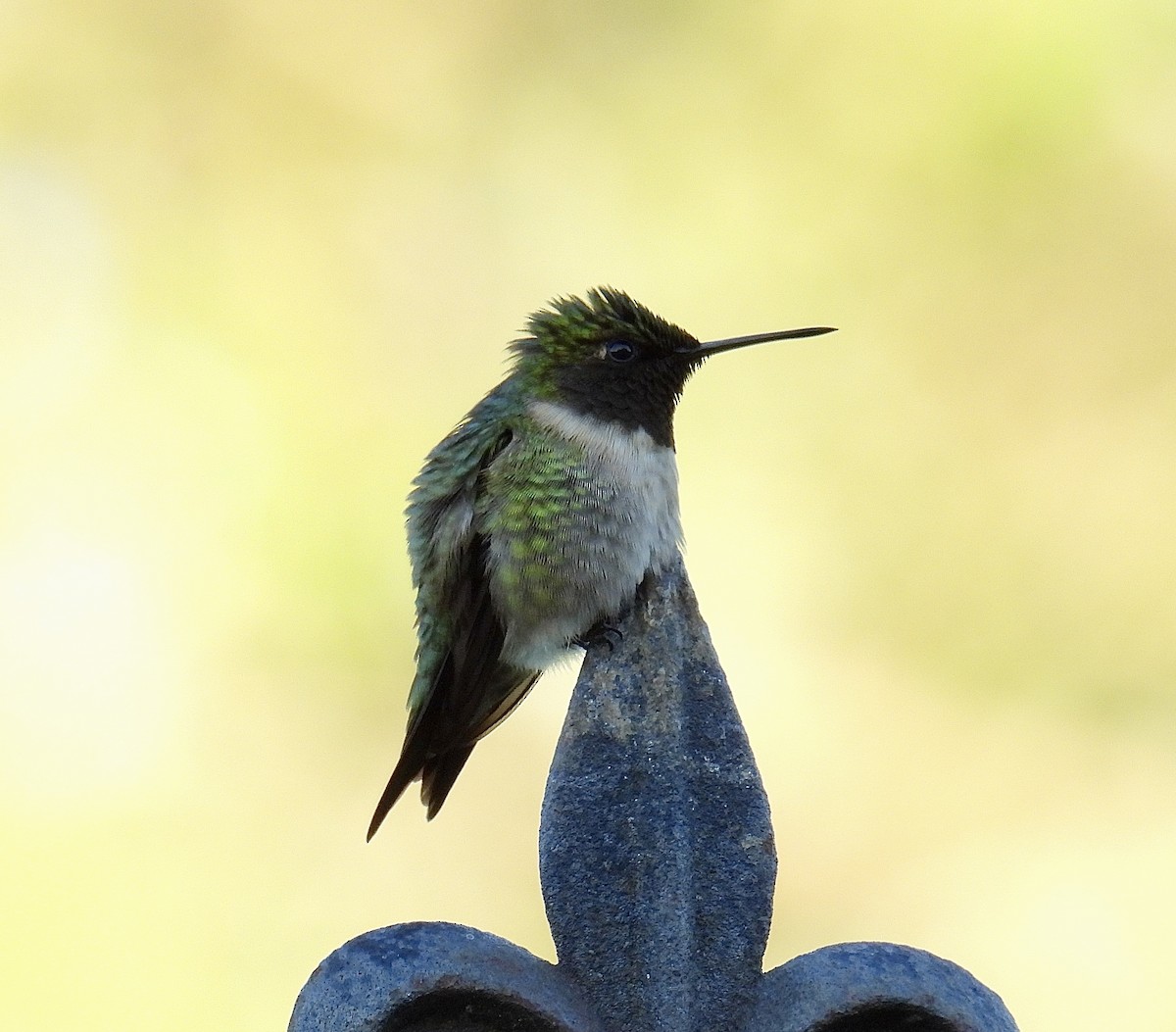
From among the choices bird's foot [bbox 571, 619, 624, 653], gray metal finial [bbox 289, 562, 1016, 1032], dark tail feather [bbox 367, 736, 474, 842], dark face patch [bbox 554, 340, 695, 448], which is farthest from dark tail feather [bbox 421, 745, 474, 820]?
gray metal finial [bbox 289, 562, 1016, 1032]

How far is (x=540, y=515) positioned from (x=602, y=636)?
452mm

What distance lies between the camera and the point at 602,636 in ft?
5.28

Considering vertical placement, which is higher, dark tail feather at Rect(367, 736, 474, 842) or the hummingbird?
the hummingbird

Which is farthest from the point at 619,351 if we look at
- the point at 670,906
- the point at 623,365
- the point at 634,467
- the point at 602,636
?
the point at 670,906

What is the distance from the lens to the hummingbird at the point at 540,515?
195 centimetres

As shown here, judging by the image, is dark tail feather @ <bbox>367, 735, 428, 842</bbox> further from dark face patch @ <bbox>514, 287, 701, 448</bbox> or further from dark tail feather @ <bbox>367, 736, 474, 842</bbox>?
dark face patch @ <bbox>514, 287, 701, 448</bbox>

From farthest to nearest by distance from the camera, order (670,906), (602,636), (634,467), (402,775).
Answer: (634,467), (402,775), (602,636), (670,906)

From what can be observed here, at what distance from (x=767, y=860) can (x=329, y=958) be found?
0.41 m

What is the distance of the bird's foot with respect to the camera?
146cm

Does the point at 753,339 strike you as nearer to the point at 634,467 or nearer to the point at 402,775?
the point at 634,467

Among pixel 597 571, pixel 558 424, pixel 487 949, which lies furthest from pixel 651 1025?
pixel 558 424

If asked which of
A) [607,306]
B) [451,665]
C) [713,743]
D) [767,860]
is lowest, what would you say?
[767,860]

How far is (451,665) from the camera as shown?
2.05 metres

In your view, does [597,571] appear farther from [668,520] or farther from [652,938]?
[652,938]
